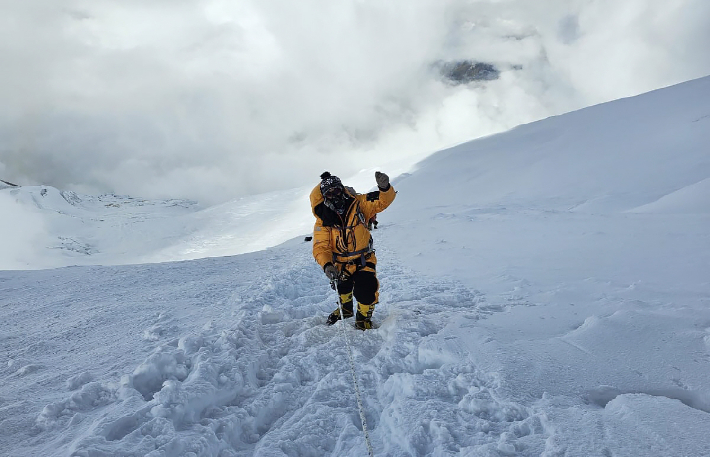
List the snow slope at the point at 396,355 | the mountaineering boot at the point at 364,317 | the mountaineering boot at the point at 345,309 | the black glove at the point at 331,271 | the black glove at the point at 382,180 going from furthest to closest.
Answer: the mountaineering boot at the point at 345,309 → the mountaineering boot at the point at 364,317 → the black glove at the point at 331,271 → the black glove at the point at 382,180 → the snow slope at the point at 396,355

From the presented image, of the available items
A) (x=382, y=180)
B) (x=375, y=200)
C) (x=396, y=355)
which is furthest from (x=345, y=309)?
(x=382, y=180)

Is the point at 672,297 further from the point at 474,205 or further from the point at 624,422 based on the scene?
the point at 474,205

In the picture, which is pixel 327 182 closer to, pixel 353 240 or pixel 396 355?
pixel 353 240

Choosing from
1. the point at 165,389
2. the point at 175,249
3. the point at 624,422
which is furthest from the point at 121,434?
the point at 175,249

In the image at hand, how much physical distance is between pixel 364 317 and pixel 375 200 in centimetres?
147

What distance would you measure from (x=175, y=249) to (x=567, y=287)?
52.2 metres

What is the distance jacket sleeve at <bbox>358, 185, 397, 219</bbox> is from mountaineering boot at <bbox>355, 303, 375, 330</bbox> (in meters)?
1.13

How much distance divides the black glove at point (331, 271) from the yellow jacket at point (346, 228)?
0.09 metres

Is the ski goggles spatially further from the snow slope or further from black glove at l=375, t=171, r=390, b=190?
the snow slope

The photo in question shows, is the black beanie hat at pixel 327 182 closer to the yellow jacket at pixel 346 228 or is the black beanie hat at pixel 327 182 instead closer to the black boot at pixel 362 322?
the yellow jacket at pixel 346 228

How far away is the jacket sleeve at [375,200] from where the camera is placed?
458 cm

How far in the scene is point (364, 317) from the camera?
190 inches

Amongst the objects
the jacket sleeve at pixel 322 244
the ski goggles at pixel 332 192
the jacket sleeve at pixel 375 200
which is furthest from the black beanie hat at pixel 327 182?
the jacket sleeve at pixel 322 244

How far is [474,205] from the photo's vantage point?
1664cm
